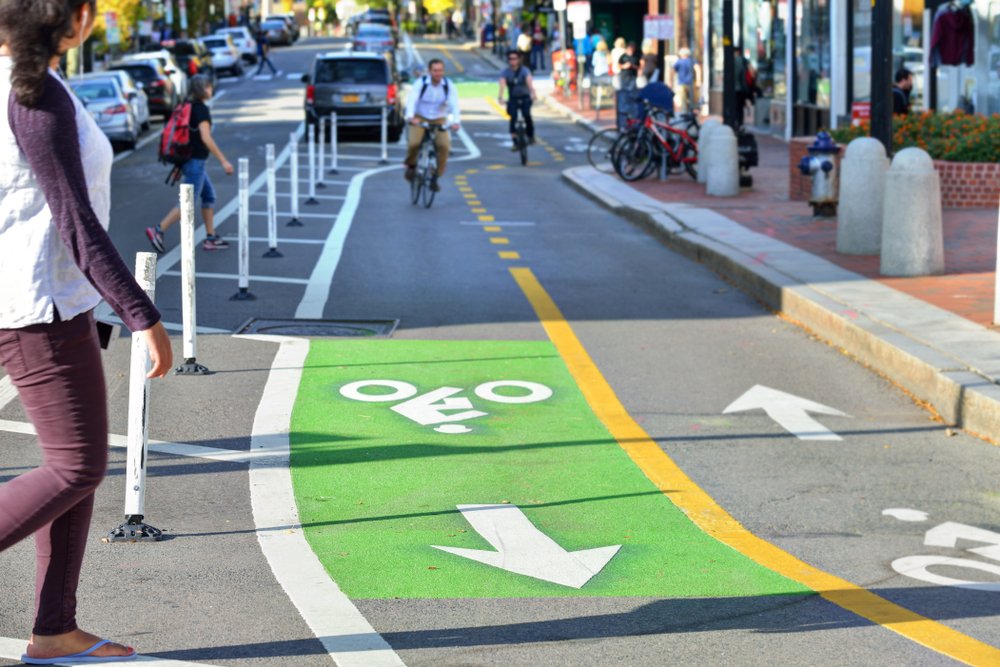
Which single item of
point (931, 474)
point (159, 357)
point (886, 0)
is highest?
point (886, 0)

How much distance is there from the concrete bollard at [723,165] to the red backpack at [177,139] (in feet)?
25.6

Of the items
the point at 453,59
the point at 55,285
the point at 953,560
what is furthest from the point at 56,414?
the point at 453,59

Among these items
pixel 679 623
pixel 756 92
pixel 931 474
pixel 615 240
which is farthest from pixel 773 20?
pixel 679 623

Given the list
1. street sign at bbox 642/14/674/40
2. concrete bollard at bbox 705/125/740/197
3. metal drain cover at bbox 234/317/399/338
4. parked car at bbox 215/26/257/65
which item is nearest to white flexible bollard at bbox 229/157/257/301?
metal drain cover at bbox 234/317/399/338

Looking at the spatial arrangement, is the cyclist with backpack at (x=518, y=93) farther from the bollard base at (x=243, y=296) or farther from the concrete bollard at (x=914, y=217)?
the bollard base at (x=243, y=296)

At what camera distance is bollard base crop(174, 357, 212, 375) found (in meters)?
9.49

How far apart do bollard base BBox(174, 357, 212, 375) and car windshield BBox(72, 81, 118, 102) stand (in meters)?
24.9

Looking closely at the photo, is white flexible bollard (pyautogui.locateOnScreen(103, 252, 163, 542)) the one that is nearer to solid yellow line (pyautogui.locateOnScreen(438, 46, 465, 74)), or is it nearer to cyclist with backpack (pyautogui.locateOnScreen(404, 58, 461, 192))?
cyclist with backpack (pyautogui.locateOnScreen(404, 58, 461, 192))

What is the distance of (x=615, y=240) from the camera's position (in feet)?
57.9

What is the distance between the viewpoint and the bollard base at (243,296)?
1275 centimetres

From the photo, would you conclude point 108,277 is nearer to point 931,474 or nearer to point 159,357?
point 159,357

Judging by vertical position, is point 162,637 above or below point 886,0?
below

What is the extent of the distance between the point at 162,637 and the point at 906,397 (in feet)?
17.7

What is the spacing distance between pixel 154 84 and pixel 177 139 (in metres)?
28.1
